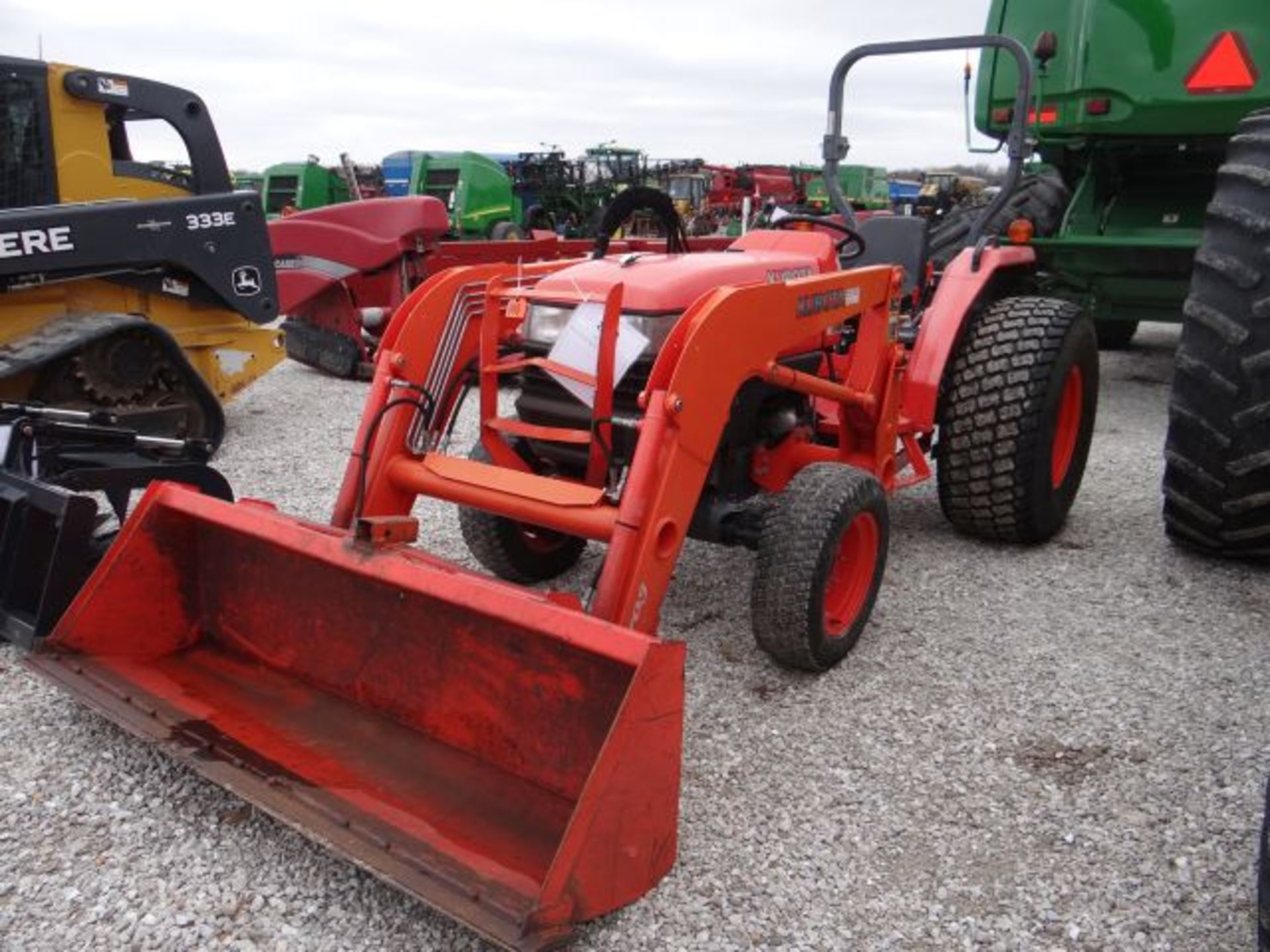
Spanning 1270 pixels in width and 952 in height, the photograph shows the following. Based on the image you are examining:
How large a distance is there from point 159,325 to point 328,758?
4112 millimetres

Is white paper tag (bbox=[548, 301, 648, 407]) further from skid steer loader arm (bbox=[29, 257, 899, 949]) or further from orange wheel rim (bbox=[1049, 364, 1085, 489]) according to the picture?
orange wheel rim (bbox=[1049, 364, 1085, 489])

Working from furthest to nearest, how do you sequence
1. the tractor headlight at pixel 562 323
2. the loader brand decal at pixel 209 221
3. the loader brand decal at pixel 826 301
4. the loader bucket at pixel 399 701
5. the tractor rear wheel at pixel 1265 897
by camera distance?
the loader brand decal at pixel 209 221, the loader brand decal at pixel 826 301, the tractor headlight at pixel 562 323, the loader bucket at pixel 399 701, the tractor rear wheel at pixel 1265 897

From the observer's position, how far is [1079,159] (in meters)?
7.25

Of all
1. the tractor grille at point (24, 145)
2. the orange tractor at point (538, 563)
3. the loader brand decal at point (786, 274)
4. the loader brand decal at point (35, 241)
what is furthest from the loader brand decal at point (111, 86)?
the loader brand decal at point (786, 274)

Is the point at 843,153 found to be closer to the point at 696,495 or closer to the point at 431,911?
the point at 696,495

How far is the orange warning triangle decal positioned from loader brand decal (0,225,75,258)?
6.09 meters

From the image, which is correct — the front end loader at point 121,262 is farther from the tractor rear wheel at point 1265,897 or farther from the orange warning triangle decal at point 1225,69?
the orange warning triangle decal at point 1225,69

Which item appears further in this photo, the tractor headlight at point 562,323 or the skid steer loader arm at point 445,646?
the tractor headlight at point 562,323

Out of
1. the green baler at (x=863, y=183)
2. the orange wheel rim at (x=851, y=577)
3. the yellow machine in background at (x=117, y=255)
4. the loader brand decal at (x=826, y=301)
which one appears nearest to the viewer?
the loader brand decal at (x=826, y=301)

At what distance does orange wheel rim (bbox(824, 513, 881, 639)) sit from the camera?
335 centimetres

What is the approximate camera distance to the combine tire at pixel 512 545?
3750 mm

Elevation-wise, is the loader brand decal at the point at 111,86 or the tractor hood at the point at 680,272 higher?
the loader brand decal at the point at 111,86

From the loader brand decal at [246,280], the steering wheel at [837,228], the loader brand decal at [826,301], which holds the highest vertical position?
the steering wheel at [837,228]

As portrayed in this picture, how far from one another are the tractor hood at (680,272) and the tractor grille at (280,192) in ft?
40.3
